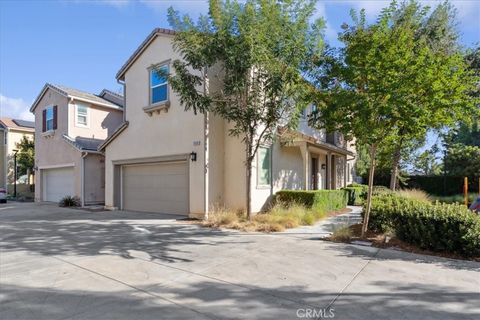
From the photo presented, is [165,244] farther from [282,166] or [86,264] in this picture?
[282,166]

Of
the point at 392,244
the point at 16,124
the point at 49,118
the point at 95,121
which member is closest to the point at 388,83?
Result: the point at 392,244

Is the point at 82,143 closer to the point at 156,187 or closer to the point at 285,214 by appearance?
the point at 156,187

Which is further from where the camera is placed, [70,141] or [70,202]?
[70,141]

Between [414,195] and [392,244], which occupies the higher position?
[414,195]

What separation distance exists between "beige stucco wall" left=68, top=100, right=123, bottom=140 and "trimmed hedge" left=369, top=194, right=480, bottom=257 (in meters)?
17.7

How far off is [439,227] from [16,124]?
1240 inches

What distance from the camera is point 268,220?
1088cm

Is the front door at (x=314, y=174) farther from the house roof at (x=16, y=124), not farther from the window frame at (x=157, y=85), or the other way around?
the house roof at (x=16, y=124)

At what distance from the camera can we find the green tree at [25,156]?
26078mm

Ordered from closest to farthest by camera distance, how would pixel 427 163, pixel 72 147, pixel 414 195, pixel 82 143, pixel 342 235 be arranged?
pixel 342 235 → pixel 414 195 → pixel 72 147 → pixel 82 143 → pixel 427 163

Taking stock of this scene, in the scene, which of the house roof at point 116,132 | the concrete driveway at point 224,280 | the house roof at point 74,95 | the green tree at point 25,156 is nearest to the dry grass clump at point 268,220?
the concrete driveway at point 224,280

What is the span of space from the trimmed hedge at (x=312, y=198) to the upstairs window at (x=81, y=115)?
1303 centimetres

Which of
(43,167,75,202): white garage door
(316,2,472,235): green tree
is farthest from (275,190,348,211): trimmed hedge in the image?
(43,167,75,202): white garage door

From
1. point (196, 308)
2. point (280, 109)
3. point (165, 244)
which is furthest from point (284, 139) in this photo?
point (196, 308)
